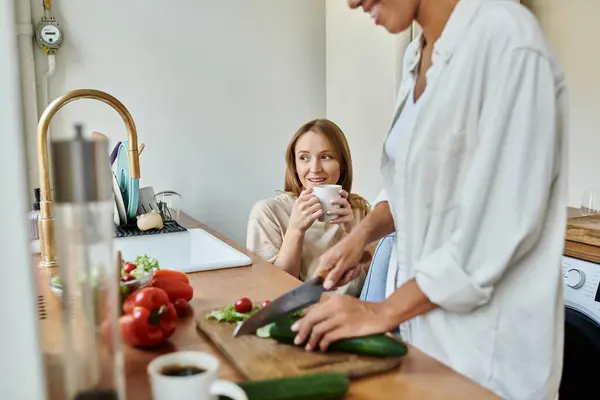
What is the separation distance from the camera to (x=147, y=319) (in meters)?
0.93

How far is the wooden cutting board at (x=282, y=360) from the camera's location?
0.82 meters

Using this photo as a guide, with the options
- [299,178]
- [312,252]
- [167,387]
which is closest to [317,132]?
[299,178]

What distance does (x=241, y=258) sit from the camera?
1.57 meters

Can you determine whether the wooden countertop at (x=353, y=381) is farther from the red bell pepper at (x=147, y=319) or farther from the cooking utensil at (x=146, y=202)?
the cooking utensil at (x=146, y=202)

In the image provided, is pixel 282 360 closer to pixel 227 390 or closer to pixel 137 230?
pixel 227 390

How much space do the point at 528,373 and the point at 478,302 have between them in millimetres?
157

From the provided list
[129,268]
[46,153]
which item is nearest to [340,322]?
[129,268]

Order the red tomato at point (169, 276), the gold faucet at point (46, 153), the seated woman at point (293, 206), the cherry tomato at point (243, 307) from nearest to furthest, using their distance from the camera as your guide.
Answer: the cherry tomato at point (243, 307) → the red tomato at point (169, 276) → the gold faucet at point (46, 153) → the seated woman at point (293, 206)

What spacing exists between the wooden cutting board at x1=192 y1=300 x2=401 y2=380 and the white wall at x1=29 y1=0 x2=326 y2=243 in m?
1.78

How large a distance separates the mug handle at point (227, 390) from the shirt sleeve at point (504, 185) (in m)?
0.36

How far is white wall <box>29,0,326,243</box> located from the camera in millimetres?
2422

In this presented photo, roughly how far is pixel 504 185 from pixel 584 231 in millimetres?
1163

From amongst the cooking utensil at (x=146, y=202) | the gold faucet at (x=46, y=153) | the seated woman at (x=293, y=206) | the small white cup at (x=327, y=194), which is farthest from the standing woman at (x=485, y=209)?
the cooking utensil at (x=146, y=202)

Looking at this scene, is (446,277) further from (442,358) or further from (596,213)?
(596,213)
